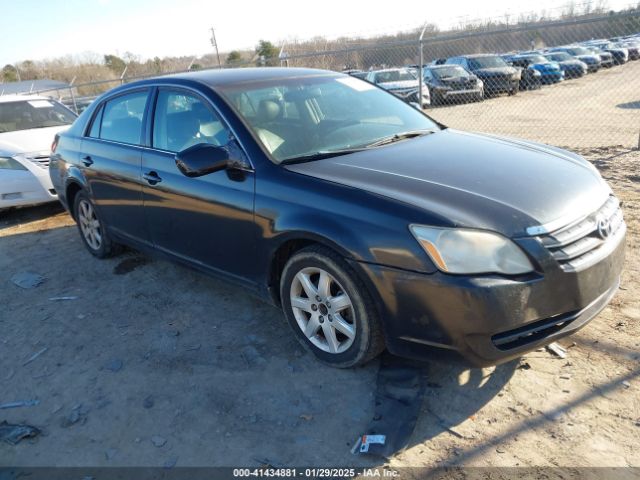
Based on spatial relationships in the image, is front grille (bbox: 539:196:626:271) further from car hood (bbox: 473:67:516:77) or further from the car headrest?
car hood (bbox: 473:67:516:77)

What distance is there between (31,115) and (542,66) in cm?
2254

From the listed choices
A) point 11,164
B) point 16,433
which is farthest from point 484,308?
point 11,164

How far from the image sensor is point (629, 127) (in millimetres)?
10898

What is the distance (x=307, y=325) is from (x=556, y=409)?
139cm

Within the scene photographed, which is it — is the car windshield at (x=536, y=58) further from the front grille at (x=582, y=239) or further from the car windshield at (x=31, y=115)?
the front grille at (x=582, y=239)

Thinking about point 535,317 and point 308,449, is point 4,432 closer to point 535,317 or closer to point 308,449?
point 308,449

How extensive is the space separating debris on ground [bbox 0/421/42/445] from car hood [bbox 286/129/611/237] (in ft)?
6.54

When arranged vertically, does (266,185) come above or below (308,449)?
above

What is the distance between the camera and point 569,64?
2686 centimetres

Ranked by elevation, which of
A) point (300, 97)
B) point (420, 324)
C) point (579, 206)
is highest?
point (300, 97)

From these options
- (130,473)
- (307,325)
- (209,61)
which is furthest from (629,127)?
(209,61)

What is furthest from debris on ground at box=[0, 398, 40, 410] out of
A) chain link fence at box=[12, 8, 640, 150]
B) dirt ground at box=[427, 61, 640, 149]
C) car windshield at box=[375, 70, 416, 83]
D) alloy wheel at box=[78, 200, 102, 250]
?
car windshield at box=[375, 70, 416, 83]

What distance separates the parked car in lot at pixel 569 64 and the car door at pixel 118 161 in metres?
27.1

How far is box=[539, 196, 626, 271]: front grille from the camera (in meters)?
2.40
